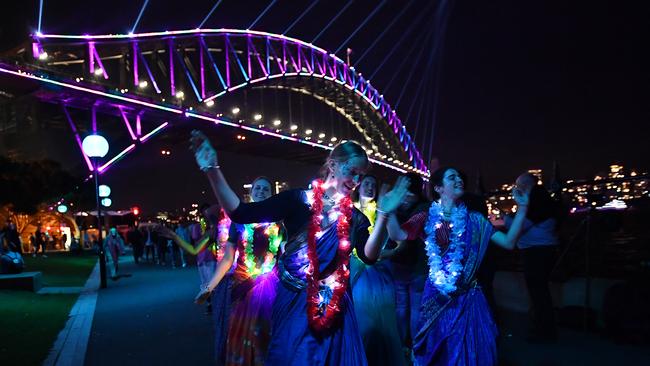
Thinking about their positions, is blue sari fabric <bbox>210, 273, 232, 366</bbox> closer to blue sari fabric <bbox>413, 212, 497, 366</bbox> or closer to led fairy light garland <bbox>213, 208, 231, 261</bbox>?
led fairy light garland <bbox>213, 208, 231, 261</bbox>

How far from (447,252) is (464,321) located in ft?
1.82

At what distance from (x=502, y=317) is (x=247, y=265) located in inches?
184

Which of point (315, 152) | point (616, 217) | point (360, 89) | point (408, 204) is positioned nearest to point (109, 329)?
point (408, 204)

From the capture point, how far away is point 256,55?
60406 mm

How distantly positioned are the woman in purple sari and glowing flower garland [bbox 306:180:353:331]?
78cm

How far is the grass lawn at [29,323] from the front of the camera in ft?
21.7

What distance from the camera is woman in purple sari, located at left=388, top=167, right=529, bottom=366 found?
4062 millimetres

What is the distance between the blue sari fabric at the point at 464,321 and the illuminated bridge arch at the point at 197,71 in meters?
31.9

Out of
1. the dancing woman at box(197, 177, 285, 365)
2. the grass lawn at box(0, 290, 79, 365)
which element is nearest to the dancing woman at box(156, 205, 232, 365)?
the dancing woman at box(197, 177, 285, 365)

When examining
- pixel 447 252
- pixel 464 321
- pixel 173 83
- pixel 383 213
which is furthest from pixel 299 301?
pixel 173 83

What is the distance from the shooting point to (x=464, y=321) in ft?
13.5

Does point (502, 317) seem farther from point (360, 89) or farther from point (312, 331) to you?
point (360, 89)

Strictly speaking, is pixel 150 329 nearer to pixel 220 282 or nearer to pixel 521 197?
pixel 220 282

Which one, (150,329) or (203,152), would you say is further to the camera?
(150,329)
